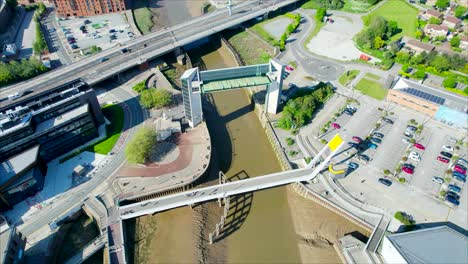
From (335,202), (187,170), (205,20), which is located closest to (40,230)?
(187,170)

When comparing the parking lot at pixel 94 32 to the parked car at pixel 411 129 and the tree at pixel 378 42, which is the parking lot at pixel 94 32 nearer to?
the tree at pixel 378 42

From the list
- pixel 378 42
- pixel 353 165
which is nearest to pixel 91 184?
pixel 353 165

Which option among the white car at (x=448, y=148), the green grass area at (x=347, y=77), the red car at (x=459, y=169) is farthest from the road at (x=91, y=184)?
the white car at (x=448, y=148)

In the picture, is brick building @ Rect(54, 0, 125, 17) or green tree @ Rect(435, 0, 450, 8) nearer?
brick building @ Rect(54, 0, 125, 17)

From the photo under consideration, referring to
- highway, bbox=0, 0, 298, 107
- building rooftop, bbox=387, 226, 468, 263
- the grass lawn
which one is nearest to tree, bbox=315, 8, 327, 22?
highway, bbox=0, 0, 298, 107

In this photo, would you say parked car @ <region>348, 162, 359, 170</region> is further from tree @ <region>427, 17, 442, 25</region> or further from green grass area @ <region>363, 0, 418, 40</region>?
tree @ <region>427, 17, 442, 25</region>

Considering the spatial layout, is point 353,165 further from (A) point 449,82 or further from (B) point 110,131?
(B) point 110,131
